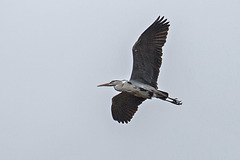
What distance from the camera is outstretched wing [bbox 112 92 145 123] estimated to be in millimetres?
15992

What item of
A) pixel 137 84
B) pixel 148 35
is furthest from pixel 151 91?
pixel 148 35

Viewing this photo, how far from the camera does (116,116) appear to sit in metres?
16.3

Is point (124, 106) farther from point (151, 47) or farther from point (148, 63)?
point (151, 47)

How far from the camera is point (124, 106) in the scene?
53.1ft

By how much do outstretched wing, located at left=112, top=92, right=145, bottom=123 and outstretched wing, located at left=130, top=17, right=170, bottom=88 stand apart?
1.33m

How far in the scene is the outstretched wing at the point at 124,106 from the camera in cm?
1599

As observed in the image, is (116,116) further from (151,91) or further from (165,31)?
(165,31)

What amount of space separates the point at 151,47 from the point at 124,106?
2275mm

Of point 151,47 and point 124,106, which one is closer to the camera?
point 151,47

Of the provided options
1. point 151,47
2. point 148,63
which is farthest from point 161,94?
point 151,47

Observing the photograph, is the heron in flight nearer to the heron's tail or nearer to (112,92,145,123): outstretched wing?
the heron's tail

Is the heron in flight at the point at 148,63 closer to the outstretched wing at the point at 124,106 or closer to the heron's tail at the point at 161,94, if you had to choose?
the heron's tail at the point at 161,94

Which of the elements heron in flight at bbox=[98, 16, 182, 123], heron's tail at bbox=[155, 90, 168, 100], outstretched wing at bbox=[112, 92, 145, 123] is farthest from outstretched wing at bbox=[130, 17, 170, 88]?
outstretched wing at bbox=[112, 92, 145, 123]

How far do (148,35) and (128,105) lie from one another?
7.81 feet
